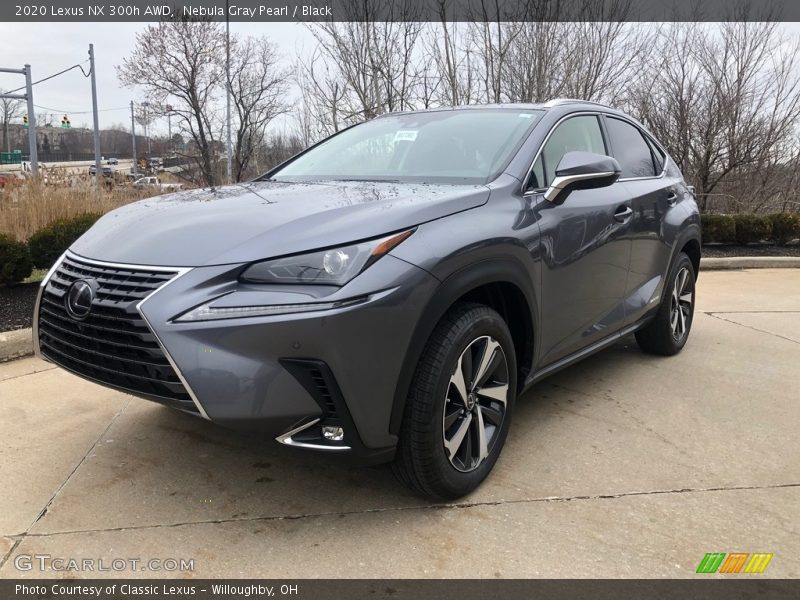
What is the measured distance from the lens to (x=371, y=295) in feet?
6.91

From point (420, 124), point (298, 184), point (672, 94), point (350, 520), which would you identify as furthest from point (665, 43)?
point (350, 520)

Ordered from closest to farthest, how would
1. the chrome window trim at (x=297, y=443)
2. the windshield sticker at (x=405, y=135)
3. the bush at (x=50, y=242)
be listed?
the chrome window trim at (x=297, y=443)
the windshield sticker at (x=405, y=135)
the bush at (x=50, y=242)

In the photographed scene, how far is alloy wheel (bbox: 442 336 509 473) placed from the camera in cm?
249

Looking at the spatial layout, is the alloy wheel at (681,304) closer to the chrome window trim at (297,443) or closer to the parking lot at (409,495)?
the parking lot at (409,495)

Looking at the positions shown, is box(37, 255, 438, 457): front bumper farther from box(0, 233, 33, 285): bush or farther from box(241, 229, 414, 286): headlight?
box(0, 233, 33, 285): bush

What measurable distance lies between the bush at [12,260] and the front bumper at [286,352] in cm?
406

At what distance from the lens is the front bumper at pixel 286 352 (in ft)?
6.70

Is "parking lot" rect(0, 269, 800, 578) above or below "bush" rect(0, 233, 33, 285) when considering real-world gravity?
below

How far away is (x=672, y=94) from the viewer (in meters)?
14.1

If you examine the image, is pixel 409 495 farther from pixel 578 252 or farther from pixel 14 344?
pixel 14 344

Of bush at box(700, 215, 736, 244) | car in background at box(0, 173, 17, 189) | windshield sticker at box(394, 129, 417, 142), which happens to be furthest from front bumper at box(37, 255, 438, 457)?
bush at box(700, 215, 736, 244)

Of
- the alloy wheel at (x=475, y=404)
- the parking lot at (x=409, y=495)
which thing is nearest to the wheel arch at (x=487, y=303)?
the alloy wheel at (x=475, y=404)

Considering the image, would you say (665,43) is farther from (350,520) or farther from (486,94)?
(350,520)

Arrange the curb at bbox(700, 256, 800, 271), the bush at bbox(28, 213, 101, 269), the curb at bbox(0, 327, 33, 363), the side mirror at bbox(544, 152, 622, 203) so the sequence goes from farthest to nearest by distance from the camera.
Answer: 1. the curb at bbox(700, 256, 800, 271)
2. the bush at bbox(28, 213, 101, 269)
3. the curb at bbox(0, 327, 33, 363)
4. the side mirror at bbox(544, 152, 622, 203)
